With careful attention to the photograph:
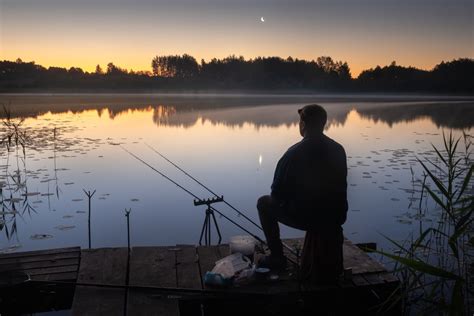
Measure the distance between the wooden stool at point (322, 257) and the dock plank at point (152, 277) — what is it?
3.25 feet

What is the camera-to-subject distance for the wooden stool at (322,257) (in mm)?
3350

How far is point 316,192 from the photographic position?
3.27 m

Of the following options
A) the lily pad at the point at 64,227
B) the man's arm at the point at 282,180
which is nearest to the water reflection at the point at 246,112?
the lily pad at the point at 64,227

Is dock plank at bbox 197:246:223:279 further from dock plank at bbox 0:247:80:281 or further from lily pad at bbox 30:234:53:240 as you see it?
lily pad at bbox 30:234:53:240

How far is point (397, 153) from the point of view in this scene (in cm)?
1107

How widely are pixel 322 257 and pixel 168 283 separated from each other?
1.15 metres

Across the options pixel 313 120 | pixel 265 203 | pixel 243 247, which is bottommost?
pixel 243 247

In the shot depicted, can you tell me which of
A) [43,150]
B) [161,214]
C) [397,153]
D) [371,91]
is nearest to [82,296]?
[161,214]

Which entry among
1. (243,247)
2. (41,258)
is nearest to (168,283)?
(243,247)

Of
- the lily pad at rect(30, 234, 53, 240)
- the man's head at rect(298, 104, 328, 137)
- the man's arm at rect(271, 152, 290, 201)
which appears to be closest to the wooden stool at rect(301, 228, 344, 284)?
the man's arm at rect(271, 152, 290, 201)

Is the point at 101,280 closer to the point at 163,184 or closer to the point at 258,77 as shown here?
the point at 163,184

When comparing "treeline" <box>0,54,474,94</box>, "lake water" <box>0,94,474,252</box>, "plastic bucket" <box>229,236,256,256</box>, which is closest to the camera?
"plastic bucket" <box>229,236,256,256</box>

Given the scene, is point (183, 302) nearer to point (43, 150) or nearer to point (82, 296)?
point (82, 296)

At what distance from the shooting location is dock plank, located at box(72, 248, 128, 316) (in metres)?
3.14
